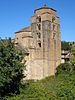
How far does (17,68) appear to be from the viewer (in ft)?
92.5

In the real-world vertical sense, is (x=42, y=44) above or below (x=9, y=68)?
above

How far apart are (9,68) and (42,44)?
26.4m

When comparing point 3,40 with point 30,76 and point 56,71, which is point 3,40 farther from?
point 56,71

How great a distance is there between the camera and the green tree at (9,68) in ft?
89.7

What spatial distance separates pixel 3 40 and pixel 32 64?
23.9 m

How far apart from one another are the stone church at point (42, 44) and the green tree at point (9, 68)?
22.6 meters

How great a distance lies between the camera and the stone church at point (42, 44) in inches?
2080

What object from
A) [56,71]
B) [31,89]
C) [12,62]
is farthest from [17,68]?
[56,71]

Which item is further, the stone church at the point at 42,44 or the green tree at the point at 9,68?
the stone church at the point at 42,44

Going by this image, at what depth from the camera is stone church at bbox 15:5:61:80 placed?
52844 mm

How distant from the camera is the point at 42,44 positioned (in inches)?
2112

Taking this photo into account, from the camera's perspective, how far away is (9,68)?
27672 millimetres

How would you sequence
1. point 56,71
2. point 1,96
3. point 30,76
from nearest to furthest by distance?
1. point 1,96
2. point 30,76
3. point 56,71

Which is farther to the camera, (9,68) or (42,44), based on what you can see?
(42,44)
